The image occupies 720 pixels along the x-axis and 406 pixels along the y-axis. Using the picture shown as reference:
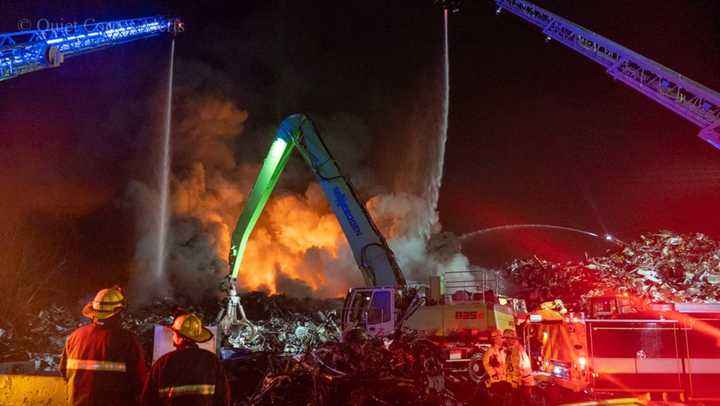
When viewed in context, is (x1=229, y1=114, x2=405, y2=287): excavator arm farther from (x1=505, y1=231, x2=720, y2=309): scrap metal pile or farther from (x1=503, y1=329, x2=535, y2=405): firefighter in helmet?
(x1=505, y1=231, x2=720, y2=309): scrap metal pile

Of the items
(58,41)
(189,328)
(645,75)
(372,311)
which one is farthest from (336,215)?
(645,75)

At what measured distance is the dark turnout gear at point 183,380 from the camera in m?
3.08

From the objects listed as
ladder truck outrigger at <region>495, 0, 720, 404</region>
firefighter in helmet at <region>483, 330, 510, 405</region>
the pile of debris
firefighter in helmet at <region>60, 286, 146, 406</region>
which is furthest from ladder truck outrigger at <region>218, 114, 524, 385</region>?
firefighter in helmet at <region>60, 286, 146, 406</region>

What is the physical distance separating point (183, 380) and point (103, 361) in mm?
873

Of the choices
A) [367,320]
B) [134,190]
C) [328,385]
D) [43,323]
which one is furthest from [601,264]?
[134,190]

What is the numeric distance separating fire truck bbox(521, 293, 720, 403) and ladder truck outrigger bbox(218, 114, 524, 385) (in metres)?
2.95

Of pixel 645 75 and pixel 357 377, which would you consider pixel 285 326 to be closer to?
pixel 357 377

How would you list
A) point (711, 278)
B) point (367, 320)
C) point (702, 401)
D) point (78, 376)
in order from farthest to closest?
point (711, 278)
point (367, 320)
point (702, 401)
point (78, 376)

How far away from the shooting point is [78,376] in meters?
3.58

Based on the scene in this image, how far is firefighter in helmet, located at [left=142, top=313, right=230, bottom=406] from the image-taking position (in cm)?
309

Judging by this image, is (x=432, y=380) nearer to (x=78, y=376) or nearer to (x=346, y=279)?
(x=78, y=376)

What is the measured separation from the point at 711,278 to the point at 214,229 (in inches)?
915

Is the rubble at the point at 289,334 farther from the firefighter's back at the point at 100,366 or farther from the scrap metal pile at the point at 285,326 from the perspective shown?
the firefighter's back at the point at 100,366

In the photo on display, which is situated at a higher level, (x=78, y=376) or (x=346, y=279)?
(x=346, y=279)
